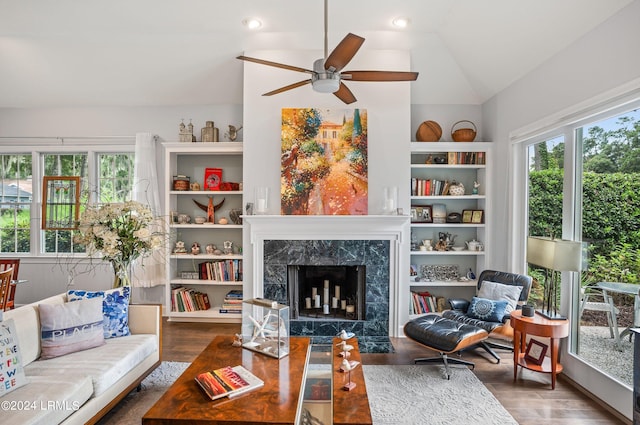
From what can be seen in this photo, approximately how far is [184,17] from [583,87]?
3671 millimetres

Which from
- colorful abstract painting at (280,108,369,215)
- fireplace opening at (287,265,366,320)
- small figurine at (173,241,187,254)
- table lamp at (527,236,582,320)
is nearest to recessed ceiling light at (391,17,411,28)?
colorful abstract painting at (280,108,369,215)

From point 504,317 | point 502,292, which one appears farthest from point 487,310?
point 502,292

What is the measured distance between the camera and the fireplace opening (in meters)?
4.22

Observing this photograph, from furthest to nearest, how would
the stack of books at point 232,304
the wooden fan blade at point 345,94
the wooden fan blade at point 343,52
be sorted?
the stack of books at point 232,304
the wooden fan blade at point 345,94
the wooden fan blade at point 343,52

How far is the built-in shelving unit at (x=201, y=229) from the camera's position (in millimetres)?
4660

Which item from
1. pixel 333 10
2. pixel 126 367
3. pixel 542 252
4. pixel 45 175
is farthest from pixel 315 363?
pixel 45 175

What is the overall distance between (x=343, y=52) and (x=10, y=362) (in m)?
2.64

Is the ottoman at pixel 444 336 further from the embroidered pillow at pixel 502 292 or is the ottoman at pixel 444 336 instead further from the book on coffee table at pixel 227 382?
the book on coffee table at pixel 227 382

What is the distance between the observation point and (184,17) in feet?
12.2

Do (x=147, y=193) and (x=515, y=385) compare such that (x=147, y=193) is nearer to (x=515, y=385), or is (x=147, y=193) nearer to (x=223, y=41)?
(x=223, y=41)

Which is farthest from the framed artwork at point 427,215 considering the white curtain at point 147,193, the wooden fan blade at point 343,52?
the white curtain at point 147,193

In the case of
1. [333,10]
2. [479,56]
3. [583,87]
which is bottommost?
[583,87]

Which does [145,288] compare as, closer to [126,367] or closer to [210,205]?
[210,205]

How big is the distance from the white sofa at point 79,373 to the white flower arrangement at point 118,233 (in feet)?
1.48
